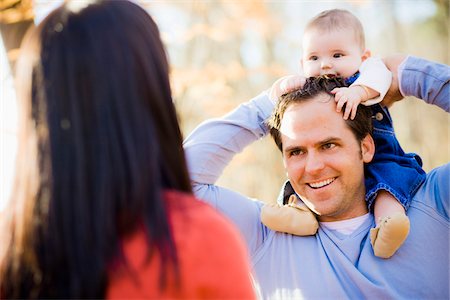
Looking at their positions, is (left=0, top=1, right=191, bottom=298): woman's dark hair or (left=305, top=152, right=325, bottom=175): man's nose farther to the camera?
(left=305, top=152, right=325, bottom=175): man's nose

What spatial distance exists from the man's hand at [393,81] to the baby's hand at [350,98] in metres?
A: 0.17

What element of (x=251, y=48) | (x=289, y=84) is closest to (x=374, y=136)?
(x=289, y=84)

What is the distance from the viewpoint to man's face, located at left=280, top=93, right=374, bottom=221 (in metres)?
2.37

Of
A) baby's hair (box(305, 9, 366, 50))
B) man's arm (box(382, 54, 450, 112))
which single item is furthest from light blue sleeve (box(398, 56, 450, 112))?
baby's hair (box(305, 9, 366, 50))

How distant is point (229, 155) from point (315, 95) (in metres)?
0.48

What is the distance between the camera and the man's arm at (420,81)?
236cm

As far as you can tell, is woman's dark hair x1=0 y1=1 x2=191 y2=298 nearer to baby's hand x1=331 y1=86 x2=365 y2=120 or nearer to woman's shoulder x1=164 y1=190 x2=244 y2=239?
woman's shoulder x1=164 y1=190 x2=244 y2=239

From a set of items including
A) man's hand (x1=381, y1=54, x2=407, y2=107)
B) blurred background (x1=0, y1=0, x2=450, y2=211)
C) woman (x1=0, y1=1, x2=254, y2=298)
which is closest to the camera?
woman (x1=0, y1=1, x2=254, y2=298)

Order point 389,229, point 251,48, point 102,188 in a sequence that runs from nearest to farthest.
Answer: point 102,188
point 389,229
point 251,48

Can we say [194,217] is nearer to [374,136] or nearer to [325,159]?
[325,159]

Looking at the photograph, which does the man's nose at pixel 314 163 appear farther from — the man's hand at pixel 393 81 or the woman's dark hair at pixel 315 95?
the man's hand at pixel 393 81

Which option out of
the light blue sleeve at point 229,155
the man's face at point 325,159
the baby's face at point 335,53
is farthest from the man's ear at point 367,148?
the light blue sleeve at point 229,155

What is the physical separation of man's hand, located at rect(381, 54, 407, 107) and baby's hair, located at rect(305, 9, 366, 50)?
246 mm

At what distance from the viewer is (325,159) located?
2.37 m
